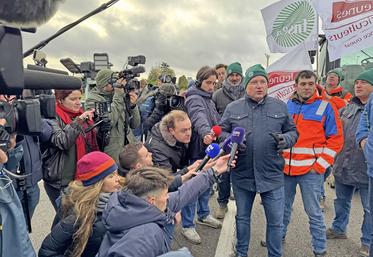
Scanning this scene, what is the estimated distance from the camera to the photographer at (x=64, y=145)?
323 cm

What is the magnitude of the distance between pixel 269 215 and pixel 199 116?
1.39m

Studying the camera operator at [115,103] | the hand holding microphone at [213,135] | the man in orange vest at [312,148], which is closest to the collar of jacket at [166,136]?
the hand holding microphone at [213,135]

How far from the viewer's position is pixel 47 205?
18.0 feet

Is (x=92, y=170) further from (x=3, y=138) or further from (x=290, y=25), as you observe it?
(x=290, y=25)

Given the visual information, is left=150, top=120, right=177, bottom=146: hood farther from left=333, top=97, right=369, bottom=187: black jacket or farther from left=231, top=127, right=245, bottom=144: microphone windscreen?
left=333, top=97, right=369, bottom=187: black jacket

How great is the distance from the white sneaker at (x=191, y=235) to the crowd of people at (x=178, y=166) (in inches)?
0.4

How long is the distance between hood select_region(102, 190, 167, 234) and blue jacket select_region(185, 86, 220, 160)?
1.93 m

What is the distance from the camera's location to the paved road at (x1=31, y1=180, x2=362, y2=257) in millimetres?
3801

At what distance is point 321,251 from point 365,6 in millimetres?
2916

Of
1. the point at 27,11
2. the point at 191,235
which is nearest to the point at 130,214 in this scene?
the point at 27,11

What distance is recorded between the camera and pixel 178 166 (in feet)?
12.1

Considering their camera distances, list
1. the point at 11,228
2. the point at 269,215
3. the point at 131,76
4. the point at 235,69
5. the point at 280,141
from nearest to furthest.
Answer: the point at 11,228, the point at 280,141, the point at 269,215, the point at 131,76, the point at 235,69

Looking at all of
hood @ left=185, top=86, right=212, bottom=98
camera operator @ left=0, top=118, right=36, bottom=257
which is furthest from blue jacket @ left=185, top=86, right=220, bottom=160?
camera operator @ left=0, top=118, right=36, bottom=257

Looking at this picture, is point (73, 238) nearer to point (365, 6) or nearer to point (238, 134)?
point (238, 134)
